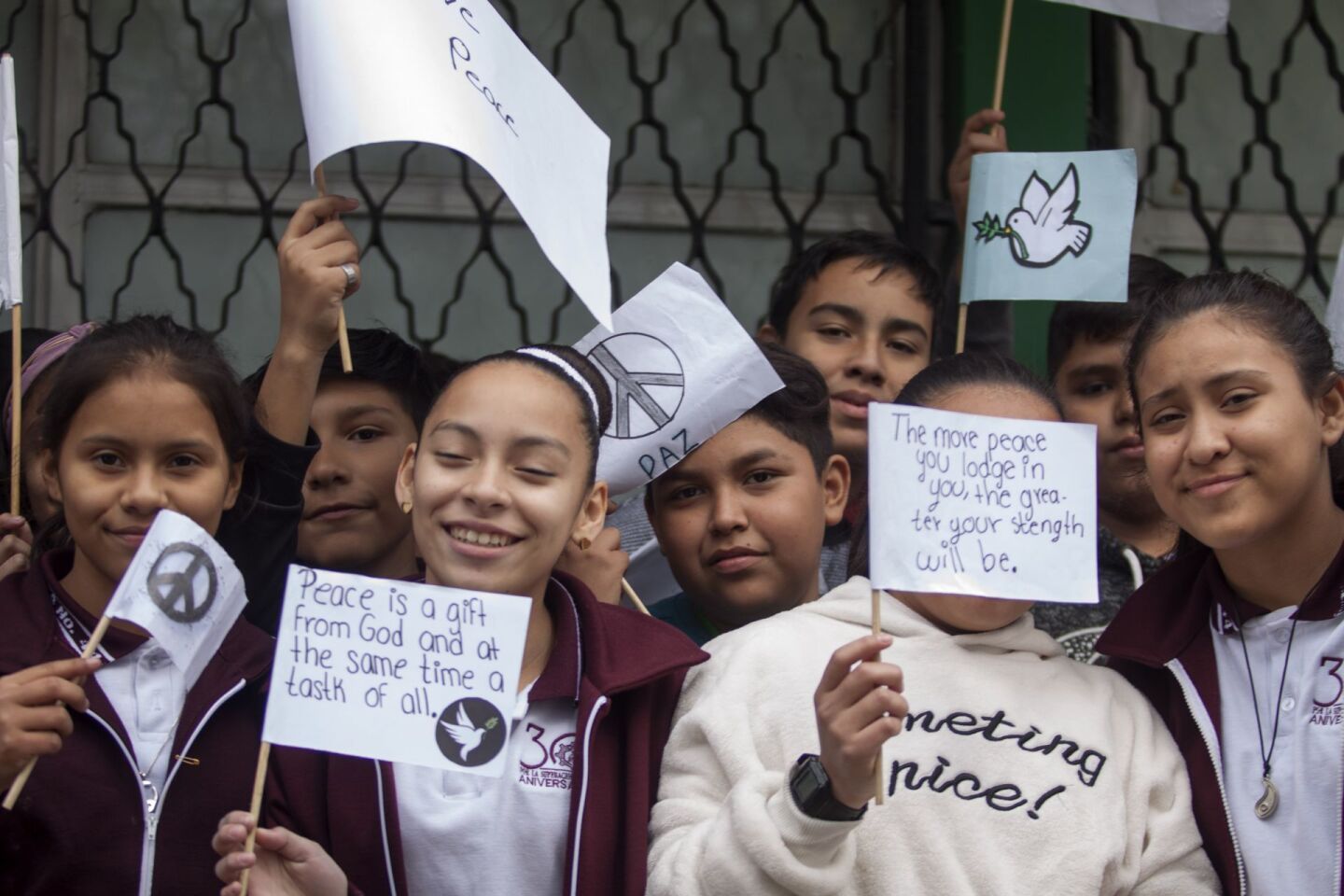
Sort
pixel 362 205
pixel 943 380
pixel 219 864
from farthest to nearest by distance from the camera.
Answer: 1. pixel 362 205
2. pixel 943 380
3. pixel 219 864

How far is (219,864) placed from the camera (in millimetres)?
2088

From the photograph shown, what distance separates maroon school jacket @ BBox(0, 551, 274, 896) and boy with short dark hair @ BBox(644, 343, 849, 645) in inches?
32.1

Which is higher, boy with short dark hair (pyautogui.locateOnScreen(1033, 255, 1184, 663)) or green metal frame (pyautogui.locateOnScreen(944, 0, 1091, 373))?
green metal frame (pyautogui.locateOnScreen(944, 0, 1091, 373))

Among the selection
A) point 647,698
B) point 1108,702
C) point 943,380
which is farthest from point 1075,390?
point 647,698

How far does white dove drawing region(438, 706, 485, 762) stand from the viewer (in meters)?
2.21

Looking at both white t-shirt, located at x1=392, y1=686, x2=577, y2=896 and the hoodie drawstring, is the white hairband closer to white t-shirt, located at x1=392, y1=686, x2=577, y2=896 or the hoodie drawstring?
white t-shirt, located at x1=392, y1=686, x2=577, y2=896

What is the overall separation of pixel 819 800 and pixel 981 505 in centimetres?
46

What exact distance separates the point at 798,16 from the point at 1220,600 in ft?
7.85

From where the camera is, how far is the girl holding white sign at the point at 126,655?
232 centimetres

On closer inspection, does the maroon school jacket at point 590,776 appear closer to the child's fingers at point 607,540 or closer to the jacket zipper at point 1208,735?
the child's fingers at point 607,540

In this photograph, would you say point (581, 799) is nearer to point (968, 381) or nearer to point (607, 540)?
point (607, 540)

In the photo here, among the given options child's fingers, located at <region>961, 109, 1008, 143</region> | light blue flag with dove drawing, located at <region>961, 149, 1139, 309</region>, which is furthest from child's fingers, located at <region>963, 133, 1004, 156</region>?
light blue flag with dove drawing, located at <region>961, 149, 1139, 309</region>

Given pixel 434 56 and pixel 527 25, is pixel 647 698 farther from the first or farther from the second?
pixel 527 25

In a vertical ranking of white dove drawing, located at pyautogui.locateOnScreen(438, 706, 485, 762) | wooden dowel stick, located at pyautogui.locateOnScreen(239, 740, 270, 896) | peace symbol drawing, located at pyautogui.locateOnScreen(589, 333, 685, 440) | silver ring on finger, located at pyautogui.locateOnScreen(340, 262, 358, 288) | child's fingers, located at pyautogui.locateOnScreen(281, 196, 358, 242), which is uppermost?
child's fingers, located at pyautogui.locateOnScreen(281, 196, 358, 242)
